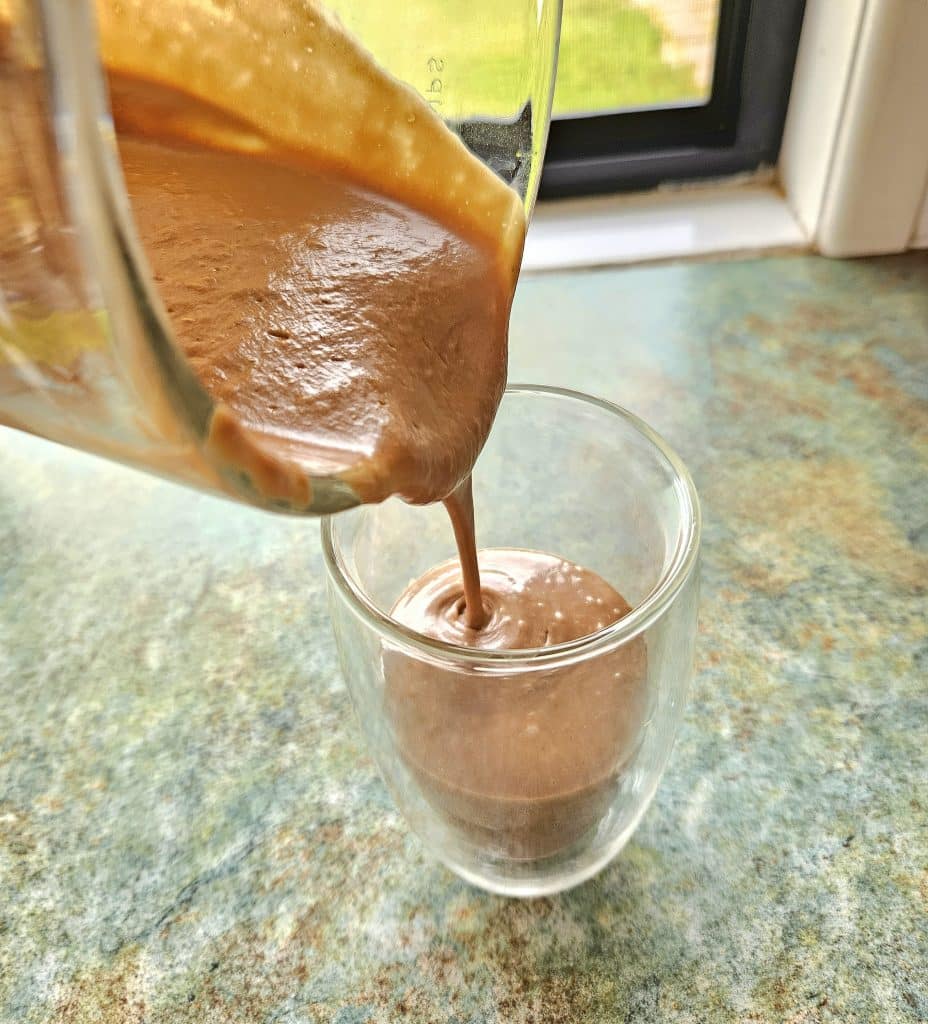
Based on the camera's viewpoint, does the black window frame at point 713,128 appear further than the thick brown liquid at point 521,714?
Yes

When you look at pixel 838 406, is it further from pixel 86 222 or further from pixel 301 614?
pixel 86 222

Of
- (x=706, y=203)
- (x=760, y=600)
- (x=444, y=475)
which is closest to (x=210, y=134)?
(x=444, y=475)

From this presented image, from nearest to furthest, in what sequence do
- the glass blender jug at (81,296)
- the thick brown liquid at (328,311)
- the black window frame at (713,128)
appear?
the glass blender jug at (81,296), the thick brown liquid at (328,311), the black window frame at (713,128)

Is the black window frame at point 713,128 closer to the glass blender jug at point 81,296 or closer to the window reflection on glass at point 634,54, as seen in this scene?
the window reflection on glass at point 634,54

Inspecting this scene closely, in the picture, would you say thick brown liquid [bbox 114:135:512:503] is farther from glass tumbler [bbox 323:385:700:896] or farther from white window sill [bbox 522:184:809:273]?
white window sill [bbox 522:184:809:273]

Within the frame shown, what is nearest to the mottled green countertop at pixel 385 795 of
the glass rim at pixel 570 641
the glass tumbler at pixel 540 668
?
the glass tumbler at pixel 540 668

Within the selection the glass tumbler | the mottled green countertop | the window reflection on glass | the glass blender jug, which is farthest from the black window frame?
the glass blender jug

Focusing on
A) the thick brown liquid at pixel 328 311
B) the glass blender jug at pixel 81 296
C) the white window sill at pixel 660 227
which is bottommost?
the white window sill at pixel 660 227

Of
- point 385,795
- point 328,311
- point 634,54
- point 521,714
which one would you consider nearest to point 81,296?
point 328,311
